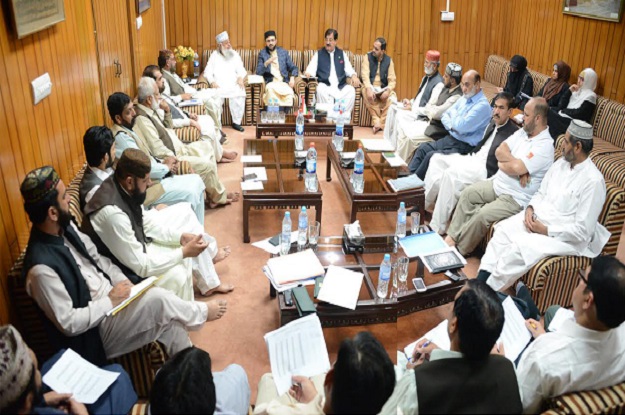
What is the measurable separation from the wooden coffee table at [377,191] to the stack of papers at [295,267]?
115cm

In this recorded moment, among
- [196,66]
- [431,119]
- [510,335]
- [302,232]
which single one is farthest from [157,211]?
[196,66]

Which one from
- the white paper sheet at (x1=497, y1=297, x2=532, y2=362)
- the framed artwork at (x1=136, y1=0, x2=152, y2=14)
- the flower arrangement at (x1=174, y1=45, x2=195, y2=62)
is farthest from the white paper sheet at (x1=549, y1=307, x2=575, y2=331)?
the flower arrangement at (x1=174, y1=45, x2=195, y2=62)

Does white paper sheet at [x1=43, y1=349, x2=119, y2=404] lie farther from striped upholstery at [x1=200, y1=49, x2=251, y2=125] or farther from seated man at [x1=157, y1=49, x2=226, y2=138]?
striped upholstery at [x1=200, y1=49, x2=251, y2=125]

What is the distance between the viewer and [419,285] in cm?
347

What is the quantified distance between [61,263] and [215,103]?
5.13 metres

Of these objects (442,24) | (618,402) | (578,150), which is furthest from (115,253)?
(442,24)

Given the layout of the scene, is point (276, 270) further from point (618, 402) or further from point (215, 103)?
point (215, 103)

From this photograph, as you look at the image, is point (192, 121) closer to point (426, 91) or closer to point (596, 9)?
point (426, 91)

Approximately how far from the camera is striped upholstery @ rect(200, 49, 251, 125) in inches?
316

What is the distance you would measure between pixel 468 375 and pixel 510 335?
0.91 m

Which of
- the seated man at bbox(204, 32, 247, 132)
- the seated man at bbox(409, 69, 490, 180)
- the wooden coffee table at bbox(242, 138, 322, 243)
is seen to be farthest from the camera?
the seated man at bbox(204, 32, 247, 132)

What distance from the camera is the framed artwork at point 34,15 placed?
300cm

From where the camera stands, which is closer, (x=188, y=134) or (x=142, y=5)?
(x=188, y=134)

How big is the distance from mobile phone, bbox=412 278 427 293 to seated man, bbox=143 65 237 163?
10.8 ft
